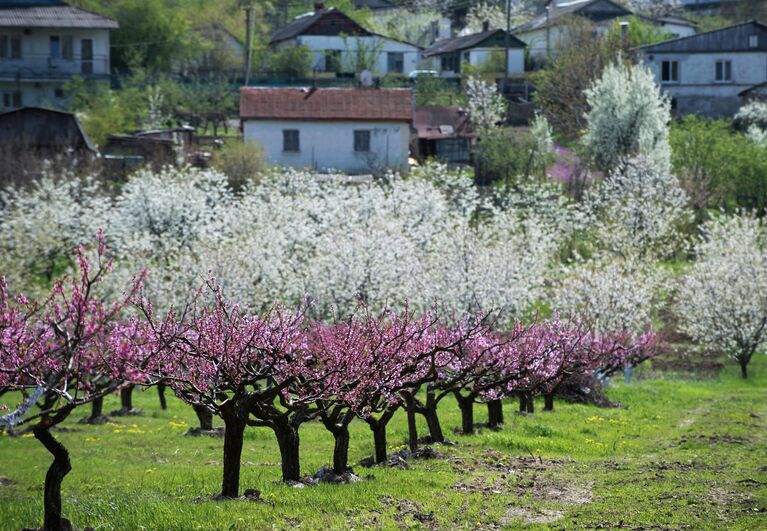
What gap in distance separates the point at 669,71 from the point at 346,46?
2493cm

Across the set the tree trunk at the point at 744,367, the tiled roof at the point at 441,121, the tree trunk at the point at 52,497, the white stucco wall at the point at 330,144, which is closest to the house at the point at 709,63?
the tiled roof at the point at 441,121

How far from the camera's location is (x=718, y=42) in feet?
272

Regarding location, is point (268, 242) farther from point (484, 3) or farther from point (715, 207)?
point (484, 3)

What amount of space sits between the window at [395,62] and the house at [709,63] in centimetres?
2263

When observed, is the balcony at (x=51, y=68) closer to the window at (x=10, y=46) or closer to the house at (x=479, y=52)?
the window at (x=10, y=46)

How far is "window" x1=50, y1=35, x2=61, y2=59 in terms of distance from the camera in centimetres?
8094

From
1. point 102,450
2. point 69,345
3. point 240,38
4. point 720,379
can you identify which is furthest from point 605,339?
point 240,38

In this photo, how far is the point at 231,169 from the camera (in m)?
56.5

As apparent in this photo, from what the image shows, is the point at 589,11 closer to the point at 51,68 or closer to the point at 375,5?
the point at 375,5

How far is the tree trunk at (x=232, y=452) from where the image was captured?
625 inches

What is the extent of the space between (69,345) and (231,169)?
43.6 metres

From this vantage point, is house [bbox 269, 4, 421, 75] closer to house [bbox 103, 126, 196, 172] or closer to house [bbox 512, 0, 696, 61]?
house [bbox 512, 0, 696, 61]

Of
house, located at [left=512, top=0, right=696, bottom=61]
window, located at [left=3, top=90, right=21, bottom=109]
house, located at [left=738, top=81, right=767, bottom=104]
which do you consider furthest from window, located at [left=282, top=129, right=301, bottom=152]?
house, located at [left=512, top=0, right=696, bottom=61]

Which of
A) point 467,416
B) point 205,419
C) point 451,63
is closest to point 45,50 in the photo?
point 451,63
